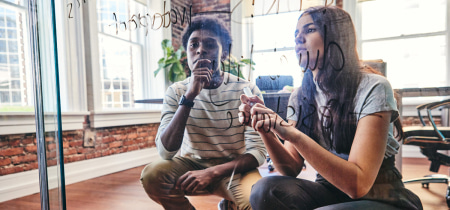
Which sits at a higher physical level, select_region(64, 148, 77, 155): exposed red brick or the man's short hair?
the man's short hair

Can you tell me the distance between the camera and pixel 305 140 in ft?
1.25

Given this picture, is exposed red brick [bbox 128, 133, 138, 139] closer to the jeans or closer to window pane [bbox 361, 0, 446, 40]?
the jeans

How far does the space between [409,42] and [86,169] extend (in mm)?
656

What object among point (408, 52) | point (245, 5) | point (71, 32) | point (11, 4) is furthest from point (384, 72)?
point (11, 4)

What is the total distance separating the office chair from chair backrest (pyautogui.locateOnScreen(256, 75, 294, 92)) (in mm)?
190

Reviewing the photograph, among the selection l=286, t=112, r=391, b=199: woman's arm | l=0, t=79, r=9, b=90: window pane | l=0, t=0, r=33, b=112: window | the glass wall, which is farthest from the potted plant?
l=0, t=79, r=9, b=90: window pane

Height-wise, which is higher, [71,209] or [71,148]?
[71,148]

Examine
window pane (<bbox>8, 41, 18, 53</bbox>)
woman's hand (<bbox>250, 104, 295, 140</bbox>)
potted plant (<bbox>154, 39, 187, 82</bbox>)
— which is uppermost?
window pane (<bbox>8, 41, 18, 53</bbox>)

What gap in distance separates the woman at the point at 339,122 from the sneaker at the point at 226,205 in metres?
0.14

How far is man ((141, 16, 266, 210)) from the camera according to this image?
1.40 feet

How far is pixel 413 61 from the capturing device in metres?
0.37

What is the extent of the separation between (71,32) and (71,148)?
25 cm

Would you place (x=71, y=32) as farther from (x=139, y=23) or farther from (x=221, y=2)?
(x=221, y=2)

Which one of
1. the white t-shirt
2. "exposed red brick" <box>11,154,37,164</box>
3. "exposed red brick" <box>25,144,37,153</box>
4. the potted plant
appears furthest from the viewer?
"exposed red brick" <box>11,154,37,164</box>
